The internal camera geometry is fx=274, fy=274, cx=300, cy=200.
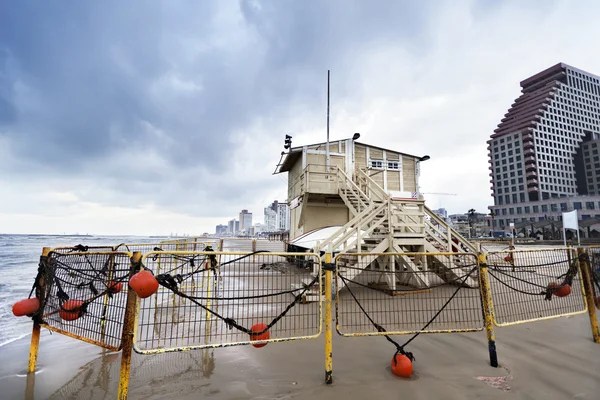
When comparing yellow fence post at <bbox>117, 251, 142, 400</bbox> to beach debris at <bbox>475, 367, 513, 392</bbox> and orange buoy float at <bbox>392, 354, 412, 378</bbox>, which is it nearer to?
orange buoy float at <bbox>392, 354, 412, 378</bbox>

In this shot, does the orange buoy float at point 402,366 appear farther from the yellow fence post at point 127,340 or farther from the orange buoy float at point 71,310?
the orange buoy float at point 71,310

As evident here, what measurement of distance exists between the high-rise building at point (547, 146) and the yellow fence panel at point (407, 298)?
88.2 meters

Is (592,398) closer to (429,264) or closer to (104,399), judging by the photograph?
(104,399)

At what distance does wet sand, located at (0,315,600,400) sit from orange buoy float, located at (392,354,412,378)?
74mm

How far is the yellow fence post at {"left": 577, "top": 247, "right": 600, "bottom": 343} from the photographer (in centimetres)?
483

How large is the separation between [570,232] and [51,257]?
2930 inches

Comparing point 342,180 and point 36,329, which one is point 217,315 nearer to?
point 36,329

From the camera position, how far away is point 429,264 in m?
9.82

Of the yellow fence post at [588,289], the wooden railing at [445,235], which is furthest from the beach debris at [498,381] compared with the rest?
the wooden railing at [445,235]

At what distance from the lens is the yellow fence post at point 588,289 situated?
4832mm

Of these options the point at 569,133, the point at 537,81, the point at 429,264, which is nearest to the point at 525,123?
the point at 569,133

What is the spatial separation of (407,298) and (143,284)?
7281 millimetres

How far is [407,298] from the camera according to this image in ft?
26.2

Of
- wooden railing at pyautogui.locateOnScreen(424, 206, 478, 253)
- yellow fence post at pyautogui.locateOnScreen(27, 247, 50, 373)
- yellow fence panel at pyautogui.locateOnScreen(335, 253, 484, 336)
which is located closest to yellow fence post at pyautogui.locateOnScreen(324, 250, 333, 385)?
yellow fence panel at pyautogui.locateOnScreen(335, 253, 484, 336)
